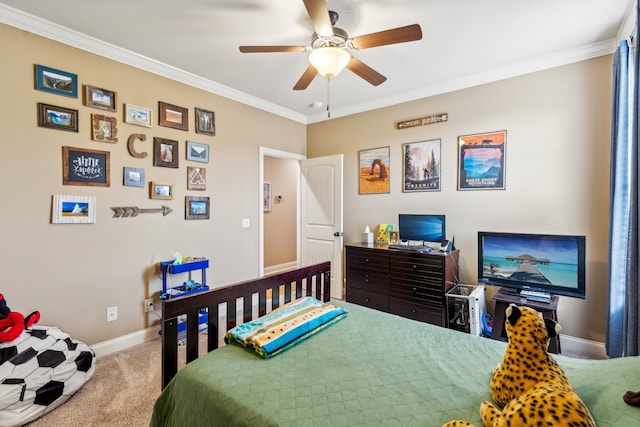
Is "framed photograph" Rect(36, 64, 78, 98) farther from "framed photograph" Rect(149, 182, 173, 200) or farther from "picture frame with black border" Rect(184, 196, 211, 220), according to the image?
"picture frame with black border" Rect(184, 196, 211, 220)

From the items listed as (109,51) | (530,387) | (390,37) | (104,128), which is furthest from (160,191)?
(530,387)

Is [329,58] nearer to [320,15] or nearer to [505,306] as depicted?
[320,15]

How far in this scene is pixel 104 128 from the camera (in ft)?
8.29

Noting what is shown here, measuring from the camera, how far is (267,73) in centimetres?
301

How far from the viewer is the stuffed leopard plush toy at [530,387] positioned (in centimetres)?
75

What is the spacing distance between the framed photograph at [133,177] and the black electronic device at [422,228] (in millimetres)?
2783

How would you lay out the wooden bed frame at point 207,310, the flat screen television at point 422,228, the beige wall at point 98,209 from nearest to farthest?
1. the wooden bed frame at point 207,310
2. the beige wall at point 98,209
3. the flat screen television at point 422,228

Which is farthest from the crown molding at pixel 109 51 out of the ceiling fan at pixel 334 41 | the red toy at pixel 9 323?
the red toy at pixel 9 323

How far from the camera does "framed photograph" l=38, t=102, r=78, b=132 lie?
2230 millimetres

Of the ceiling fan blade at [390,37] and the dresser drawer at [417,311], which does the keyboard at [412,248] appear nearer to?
the dresser drawer at [417,311]

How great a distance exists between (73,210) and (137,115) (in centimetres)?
101

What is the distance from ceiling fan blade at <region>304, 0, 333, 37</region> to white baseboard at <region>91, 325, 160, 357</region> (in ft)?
9.82

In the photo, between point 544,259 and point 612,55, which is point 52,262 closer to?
point 544,259

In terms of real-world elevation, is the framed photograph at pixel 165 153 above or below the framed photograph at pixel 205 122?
below
